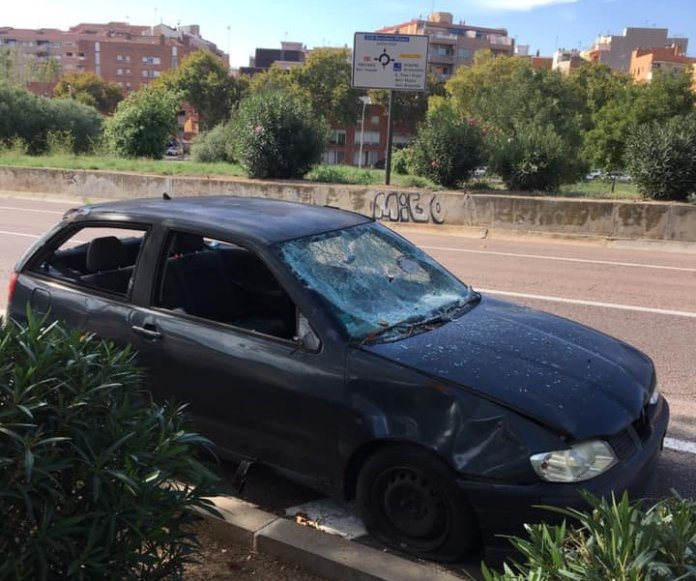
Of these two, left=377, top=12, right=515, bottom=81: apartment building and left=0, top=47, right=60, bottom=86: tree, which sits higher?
left=377, top=12, right=515, bottom=81: apartment building

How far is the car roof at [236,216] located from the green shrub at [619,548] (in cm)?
229

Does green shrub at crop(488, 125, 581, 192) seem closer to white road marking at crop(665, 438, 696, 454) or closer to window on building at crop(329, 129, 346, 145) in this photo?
white road marking at crop(665, 438, 696, 454)

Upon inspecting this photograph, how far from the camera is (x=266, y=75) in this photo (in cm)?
8938

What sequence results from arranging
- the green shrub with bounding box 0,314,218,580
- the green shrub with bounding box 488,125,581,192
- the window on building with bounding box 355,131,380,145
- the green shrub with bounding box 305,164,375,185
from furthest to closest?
the window on building with bounding box 355,131,380,145 < the green shrub with bounding box 305,164,375,185 < the green shrub with bounding box 488,125,581,192 < the green shrub with bounding box 0,314,218,580

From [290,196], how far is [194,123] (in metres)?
93.6

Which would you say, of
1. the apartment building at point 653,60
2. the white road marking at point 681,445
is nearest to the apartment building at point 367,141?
the apartment building at point 653,60

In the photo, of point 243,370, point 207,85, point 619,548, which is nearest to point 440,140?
point 243,370

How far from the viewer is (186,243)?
14.2 ft

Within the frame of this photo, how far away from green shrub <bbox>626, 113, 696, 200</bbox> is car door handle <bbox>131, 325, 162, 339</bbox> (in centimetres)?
1371

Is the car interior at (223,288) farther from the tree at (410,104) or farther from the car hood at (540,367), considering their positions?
the tree at (410,104)

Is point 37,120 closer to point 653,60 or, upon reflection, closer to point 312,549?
point 312,549

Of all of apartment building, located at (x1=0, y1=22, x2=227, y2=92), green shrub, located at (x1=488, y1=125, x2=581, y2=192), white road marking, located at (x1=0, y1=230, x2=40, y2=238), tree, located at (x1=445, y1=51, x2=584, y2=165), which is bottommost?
white road marking, located at (x1=0, y1=230, x2=40, y2=238)

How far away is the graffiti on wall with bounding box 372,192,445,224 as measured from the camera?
53.6ft

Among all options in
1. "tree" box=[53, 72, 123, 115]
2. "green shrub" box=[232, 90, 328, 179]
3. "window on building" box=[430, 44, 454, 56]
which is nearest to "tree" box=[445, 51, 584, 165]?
"green shrub" box=[232, 90, 328, 179]
